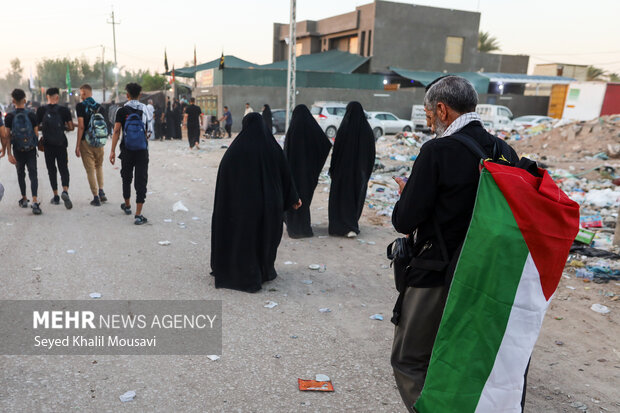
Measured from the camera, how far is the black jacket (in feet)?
6.41

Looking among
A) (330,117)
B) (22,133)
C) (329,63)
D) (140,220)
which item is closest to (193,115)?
(330,117)

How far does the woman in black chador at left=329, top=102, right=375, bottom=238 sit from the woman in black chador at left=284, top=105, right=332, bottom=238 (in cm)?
25

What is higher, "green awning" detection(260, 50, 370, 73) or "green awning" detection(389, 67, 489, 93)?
"green awning" detection(260, 50, 370, 73)

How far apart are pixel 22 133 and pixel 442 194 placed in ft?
21.5

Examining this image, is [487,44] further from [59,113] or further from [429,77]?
[59,113]

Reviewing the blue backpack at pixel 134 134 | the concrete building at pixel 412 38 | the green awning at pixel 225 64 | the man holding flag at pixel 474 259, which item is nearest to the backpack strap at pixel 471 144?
the man holding flag at pixel 474 259

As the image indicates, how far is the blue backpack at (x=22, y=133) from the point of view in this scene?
656 centimetres

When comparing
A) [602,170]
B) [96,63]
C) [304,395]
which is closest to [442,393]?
[304,395]

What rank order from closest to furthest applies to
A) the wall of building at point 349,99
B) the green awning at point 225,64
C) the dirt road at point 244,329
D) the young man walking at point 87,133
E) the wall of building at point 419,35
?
the dirt road at point 244,329, the young man walking at point 87,133, the wall of building at point 349,99, the green awning at point 225,64, the wall of building at point 419,35

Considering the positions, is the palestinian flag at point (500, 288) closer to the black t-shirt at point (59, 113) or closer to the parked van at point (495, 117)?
the black t-shirt at point (59, 113)

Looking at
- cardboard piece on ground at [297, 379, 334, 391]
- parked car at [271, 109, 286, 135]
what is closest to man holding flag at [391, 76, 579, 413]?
cardboard piece on ground at [297, 379, 334, 391]

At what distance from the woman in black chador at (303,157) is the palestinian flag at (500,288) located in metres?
4.42

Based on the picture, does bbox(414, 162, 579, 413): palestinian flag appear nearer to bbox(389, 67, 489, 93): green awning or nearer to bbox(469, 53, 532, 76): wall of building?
bbox(389, 67, 489, 93): green awning

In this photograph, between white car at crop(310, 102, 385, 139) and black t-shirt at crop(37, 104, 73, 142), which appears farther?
white car at crop(310, 102, 385, 139)
